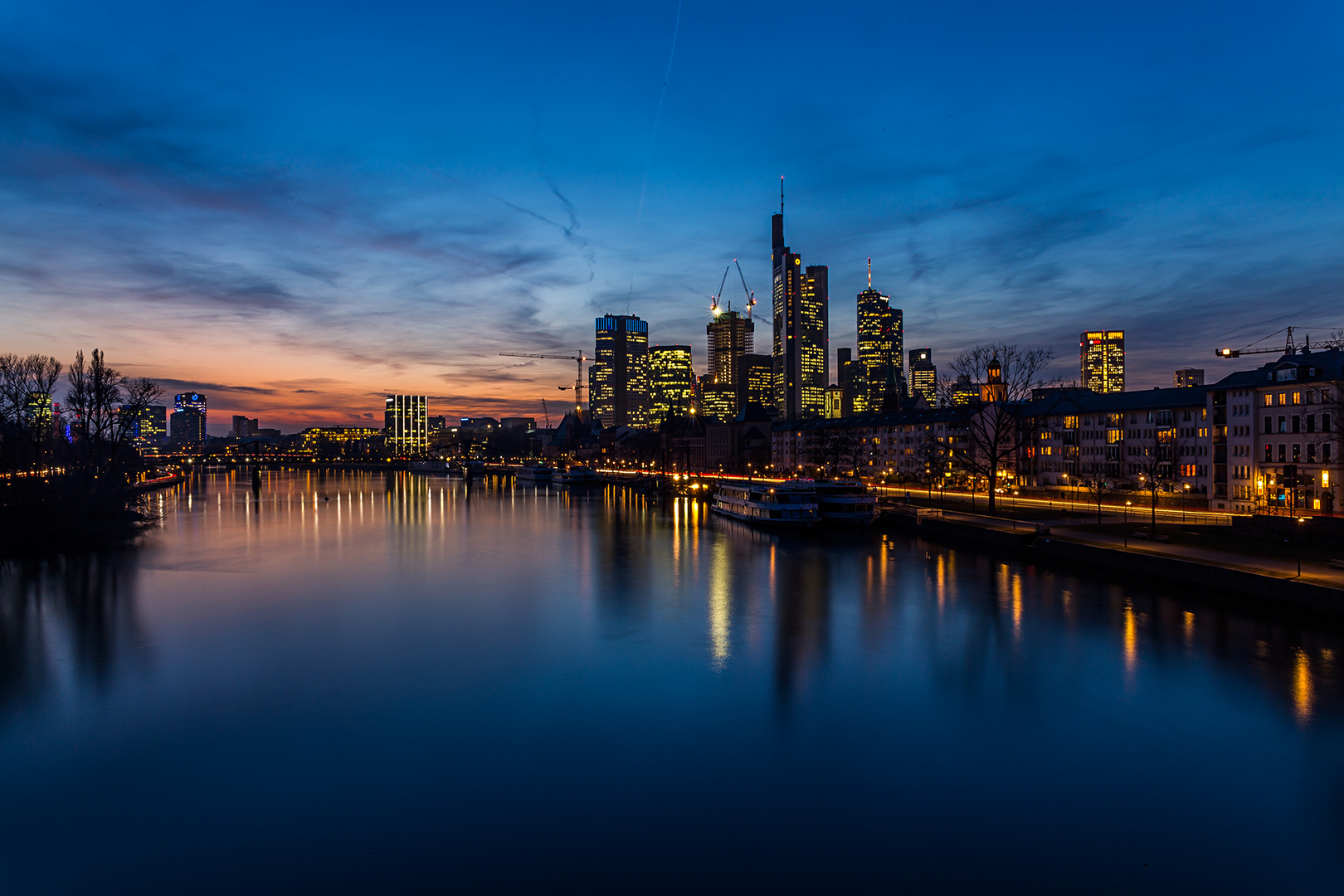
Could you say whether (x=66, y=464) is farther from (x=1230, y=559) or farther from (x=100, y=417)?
(x=1230, y=559)

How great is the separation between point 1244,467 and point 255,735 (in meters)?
71.7

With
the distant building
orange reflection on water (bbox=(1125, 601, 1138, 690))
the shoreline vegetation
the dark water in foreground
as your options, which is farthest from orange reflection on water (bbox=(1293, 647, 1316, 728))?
the shoreline vegetation

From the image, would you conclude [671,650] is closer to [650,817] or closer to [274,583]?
[650,817]

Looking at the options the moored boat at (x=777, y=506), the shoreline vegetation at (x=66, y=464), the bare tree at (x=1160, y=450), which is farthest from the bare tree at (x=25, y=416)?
the bare tree at (x=1160, y=450)

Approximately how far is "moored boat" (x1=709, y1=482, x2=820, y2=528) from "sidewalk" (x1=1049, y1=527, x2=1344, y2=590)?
21.5 meters

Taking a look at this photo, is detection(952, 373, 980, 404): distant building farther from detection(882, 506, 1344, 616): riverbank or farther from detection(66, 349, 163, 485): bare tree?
detection(66, 349, 163, 485): bare tree

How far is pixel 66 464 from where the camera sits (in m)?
50.0

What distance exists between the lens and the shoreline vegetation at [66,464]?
1651 inches

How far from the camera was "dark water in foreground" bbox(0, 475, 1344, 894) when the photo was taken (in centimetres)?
1142

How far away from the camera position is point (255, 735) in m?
16.5

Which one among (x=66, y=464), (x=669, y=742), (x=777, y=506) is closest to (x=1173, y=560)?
(x=669, y=742)

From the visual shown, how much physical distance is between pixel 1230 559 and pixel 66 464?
6720 centimetres

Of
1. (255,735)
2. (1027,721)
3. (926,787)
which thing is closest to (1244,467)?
(1027,721)

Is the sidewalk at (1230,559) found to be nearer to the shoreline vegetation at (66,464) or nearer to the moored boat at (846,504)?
the moored boat at (846,504)
